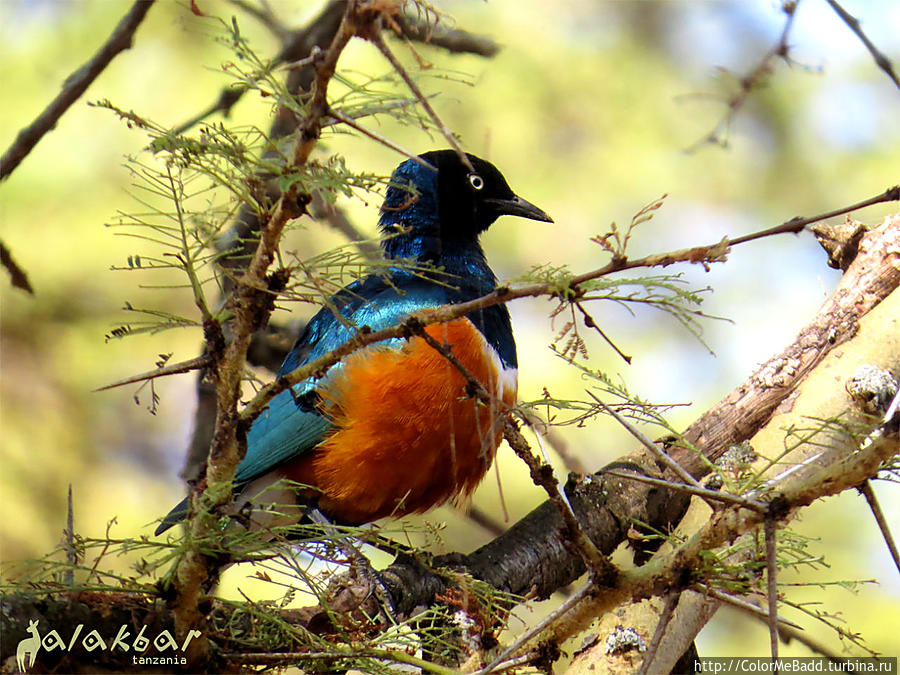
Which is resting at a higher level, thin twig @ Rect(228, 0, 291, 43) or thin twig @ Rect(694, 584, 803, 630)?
thin twig @ Rect(228, 0, 291, 43)

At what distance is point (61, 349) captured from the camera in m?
6.33

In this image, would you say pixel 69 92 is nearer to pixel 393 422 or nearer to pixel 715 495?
pixel 393 422

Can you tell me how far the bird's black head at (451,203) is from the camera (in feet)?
16.7

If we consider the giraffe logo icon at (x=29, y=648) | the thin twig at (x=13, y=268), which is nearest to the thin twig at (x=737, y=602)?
the giraffe logo icon at (x=29, y=648)

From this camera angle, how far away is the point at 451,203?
5.18m

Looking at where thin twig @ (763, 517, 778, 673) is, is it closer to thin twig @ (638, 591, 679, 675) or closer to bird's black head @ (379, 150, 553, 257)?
thin twig @ (638, 591, 679, 675)

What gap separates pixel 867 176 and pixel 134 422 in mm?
5653

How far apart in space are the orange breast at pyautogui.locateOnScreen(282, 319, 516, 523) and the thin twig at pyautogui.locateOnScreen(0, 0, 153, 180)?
1.51 m

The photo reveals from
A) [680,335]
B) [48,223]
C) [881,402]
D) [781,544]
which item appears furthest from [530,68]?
[781,544]

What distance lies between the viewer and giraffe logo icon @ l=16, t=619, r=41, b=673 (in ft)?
8.19

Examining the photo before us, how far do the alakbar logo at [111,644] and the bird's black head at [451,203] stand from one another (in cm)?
278

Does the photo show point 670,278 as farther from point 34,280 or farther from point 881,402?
point 34,280

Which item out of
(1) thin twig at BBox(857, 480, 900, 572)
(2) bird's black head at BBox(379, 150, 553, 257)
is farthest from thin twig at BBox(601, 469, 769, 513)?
(2) bird's black head at BBox(379, 150, 553, 257)

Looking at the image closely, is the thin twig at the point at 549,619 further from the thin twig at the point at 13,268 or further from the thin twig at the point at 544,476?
the thin twig at the point at 13,268
